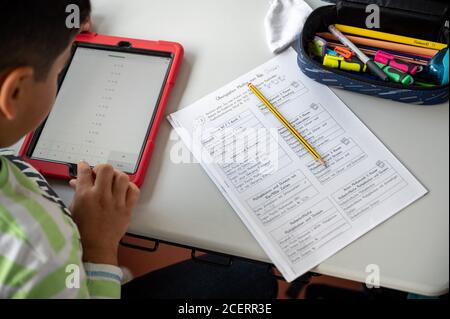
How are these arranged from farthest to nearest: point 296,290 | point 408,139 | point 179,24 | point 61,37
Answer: point 296,290
point 179,24
point 408,139
point 61,37

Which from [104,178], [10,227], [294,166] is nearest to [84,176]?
[104,178]

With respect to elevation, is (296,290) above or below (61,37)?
below

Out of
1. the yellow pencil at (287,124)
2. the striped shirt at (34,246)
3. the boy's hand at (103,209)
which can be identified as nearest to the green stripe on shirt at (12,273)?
the striped shirt at (34,246)

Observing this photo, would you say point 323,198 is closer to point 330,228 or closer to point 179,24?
point 330,228

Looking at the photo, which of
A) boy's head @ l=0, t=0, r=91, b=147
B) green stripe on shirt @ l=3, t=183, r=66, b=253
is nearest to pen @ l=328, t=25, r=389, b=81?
boy's head @ l=0, t=0, r=91, b=147

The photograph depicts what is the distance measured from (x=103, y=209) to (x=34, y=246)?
130 millimetres

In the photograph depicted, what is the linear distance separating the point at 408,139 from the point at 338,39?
0.18m

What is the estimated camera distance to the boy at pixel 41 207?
45cm

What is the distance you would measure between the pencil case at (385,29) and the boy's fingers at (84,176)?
0.34 meters

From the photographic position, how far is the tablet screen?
2.03 ft

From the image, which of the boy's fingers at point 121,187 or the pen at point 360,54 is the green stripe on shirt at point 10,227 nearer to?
the boy's fingers at point 121,187

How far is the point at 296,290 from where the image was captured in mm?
1049

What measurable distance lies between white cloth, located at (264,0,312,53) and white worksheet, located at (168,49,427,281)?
0.04 metres
